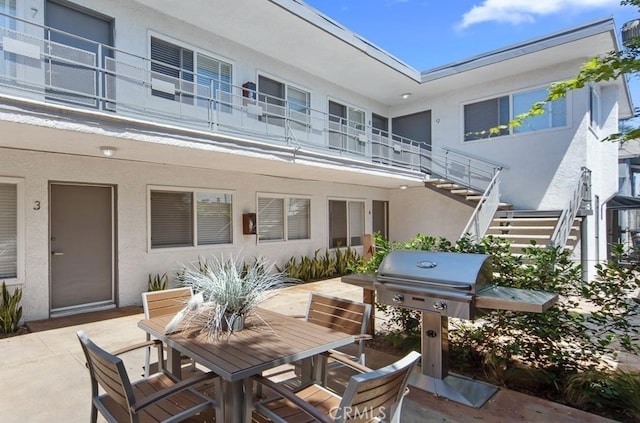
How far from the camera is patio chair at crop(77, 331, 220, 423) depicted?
7.27 feet

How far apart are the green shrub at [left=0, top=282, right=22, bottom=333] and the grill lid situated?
5958 millimetres

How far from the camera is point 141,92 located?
657 cm

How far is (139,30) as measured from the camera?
7680 millimetres

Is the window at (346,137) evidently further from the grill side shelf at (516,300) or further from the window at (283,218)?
the grill side shelf at (516,300)

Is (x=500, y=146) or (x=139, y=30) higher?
(x=139, y=30)

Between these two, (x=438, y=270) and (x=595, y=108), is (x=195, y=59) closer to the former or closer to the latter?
(x=438, y=270)

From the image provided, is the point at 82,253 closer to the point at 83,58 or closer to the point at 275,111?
the point at 83,58

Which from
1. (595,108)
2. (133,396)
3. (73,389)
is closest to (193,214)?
(73,389)

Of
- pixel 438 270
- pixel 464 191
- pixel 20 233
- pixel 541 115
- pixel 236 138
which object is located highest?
pixel 541 115

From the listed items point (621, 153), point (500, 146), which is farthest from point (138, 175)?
point (621, 153)

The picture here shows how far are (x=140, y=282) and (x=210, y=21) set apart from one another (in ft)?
19.6

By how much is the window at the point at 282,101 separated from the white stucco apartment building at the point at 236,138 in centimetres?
6

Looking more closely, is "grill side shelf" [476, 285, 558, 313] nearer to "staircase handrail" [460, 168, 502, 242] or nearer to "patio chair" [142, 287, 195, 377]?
"patio chair" [142, 287, 195, 377]

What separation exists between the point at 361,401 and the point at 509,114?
12426 mm
